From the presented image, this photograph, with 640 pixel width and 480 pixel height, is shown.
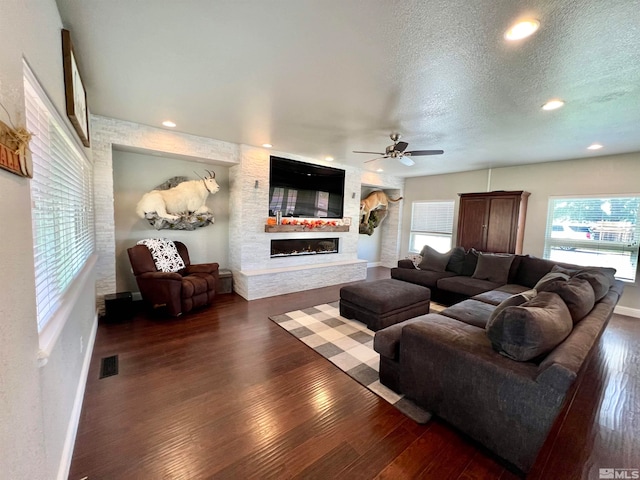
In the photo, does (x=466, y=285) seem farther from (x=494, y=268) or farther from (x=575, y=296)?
(x=575, y=296)

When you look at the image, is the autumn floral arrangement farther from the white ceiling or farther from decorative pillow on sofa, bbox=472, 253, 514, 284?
decorative pillow on sofa, bbox=472, 253, 514, 284

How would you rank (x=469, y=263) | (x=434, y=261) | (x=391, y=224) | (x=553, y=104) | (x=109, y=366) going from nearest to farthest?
1. (x=109, y=366)
2. (x=553, y=104)
3. (x=469, y=263)
4. (x=434, y=261)
5. (x=391, y=224)

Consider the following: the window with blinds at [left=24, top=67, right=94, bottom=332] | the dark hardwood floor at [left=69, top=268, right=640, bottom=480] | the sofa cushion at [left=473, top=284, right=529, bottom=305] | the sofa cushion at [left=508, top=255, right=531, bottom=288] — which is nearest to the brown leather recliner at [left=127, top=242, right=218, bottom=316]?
the dark hardwood floor at [left=69, top=268, right=640, bottom=480]

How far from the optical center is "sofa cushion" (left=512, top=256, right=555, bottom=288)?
12.8 ft

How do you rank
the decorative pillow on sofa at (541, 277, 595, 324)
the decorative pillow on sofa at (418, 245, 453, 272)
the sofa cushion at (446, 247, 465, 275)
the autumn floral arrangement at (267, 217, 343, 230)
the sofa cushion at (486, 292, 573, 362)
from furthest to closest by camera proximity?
the autumn floral arrangement at (267, 217, 343, 230), the decorative pillow on sofa at (418, 245, 453, 272), the sofa cushion at (446, 247, 465, 275), the decorative pillow on sofa at (541, 277, 595, 324), the sofa cushion at (486, 292, 573, 362)

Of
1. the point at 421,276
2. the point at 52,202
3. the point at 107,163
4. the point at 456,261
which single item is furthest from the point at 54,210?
the point at 456,261

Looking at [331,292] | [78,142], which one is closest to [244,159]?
[78,142]

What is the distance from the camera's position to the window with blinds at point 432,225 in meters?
6.45

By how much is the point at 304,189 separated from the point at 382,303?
297cm

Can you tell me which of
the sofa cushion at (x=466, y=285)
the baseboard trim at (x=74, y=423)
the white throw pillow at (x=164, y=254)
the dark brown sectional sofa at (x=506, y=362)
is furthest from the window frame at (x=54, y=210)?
the sofa cushion at (x=466, y=285)

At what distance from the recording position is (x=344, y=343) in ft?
9.68

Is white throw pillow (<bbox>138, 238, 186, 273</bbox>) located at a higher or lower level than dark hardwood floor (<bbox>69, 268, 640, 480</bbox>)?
higher

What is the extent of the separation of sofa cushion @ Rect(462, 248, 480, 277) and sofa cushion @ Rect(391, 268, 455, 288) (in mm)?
214

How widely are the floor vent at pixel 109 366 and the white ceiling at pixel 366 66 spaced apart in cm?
257
